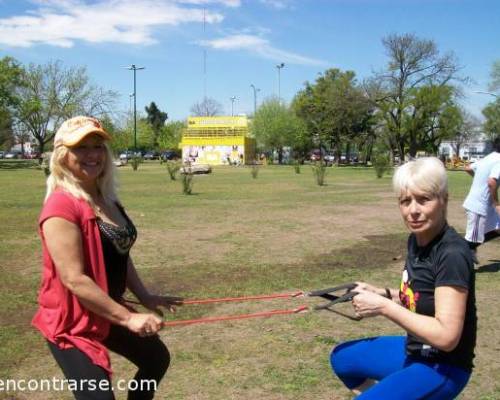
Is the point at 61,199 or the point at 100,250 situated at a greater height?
the point at 61,199

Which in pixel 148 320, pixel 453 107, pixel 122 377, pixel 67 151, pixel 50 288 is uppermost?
pixel 453 107

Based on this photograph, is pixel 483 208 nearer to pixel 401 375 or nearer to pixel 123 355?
pixel 401 375

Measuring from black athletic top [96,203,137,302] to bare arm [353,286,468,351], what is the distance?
137 cm

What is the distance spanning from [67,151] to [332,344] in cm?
314

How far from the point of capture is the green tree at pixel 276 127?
71812 millimetres

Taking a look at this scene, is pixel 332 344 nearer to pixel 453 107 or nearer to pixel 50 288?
pixel 50 288

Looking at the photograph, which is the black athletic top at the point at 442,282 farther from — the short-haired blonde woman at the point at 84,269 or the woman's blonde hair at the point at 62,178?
the woman's blonde hair at the point at 62,178

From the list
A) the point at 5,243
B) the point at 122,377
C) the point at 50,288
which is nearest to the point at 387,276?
the point at 122,377

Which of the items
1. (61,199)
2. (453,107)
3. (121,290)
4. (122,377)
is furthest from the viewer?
(453,107)

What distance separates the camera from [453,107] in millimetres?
51719

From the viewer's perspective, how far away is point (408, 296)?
2449 millimetres

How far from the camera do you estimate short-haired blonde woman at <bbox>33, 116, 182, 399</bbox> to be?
2424 mm

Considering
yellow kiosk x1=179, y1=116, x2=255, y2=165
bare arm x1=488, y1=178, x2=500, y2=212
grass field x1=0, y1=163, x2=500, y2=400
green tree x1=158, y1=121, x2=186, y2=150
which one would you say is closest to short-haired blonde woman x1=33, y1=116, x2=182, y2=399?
grass field x1=0, y1=163, x2=500, y2=400

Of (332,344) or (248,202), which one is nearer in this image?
(332,344)
